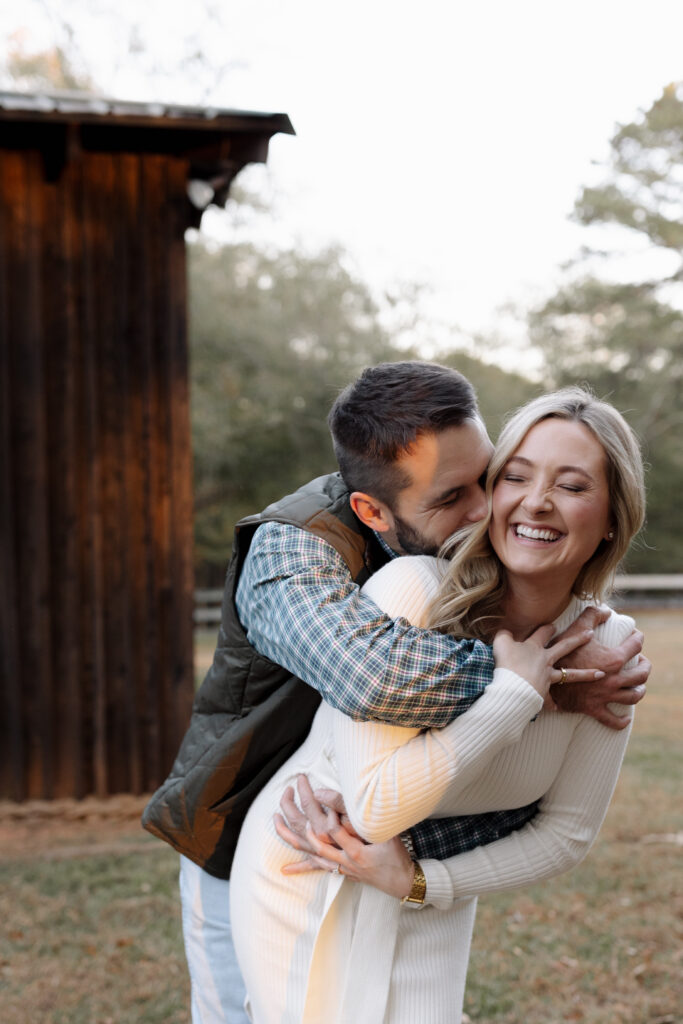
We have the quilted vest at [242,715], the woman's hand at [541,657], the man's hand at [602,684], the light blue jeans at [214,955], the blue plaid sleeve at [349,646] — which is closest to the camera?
the blue plaid sleeve at [349,646]

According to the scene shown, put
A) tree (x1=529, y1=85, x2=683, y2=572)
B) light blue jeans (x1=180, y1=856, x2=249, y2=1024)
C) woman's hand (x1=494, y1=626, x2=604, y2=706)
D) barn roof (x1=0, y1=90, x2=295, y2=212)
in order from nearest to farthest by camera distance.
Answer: woman's hand (x1=494, y1=626, x2=604, y2=706) → light blue jeans (x1=180, y1=856, x2=249, y2=1024) → barn roof (x1=0, y1=90, x2=295, y2=212) → tree (x1=529, y1=85, x2=683, y2=572)

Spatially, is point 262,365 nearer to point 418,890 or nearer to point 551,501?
point 551,501

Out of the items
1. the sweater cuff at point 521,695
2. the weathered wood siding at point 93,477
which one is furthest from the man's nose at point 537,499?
the weathered wood siding at point 93,477

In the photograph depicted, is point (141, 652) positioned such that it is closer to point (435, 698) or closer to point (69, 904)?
point (69, 904)

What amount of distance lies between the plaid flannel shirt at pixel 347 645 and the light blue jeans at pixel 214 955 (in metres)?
0.59

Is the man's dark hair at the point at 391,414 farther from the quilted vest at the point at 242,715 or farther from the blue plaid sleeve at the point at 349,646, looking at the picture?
the blue plaid sleeve at the point at 349,646

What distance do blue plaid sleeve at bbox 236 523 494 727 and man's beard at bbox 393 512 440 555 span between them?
23 centimetres

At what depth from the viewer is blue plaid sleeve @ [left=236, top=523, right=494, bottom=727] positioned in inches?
67.9

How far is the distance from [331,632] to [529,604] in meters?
0.58

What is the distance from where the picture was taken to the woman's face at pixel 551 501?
6.63 feet

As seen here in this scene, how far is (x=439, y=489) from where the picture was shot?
2.11 meters

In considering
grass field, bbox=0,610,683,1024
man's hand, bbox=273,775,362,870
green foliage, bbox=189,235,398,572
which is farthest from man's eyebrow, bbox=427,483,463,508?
green foliage, bbox=189,235,398,572

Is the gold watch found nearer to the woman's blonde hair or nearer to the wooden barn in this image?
the woman's blonde hair

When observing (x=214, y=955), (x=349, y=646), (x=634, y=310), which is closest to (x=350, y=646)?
(x=349, y=646)
